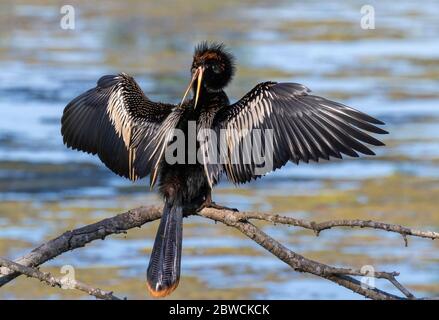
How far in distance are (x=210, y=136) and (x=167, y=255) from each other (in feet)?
2.04

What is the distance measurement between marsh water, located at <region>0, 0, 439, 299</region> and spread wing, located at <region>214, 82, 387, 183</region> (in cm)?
367

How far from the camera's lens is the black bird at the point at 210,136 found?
16.2 ft

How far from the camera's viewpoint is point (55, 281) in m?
4.20

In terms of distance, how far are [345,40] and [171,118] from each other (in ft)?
47.9

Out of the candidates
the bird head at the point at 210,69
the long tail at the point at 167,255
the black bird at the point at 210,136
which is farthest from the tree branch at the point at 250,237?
the bird head at the point at 210,69

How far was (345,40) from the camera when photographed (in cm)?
1952

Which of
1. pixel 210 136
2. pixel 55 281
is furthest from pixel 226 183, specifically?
pixel 55 281

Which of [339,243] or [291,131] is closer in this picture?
[291,131]

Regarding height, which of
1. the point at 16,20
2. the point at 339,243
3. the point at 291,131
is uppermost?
the point at 16,20

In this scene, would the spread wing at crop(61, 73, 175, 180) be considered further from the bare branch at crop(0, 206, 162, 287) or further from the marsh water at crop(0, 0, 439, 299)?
the marsh water at crop(0, 0, 439, 299)

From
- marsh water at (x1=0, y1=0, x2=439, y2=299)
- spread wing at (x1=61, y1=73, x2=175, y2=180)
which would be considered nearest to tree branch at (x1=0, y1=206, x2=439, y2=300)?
spread wing at (x1=61, y1=73, x2=175, y2=180)

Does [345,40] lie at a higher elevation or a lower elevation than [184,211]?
higher

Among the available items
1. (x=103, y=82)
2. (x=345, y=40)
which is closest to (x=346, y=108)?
(x=103, y=82)
